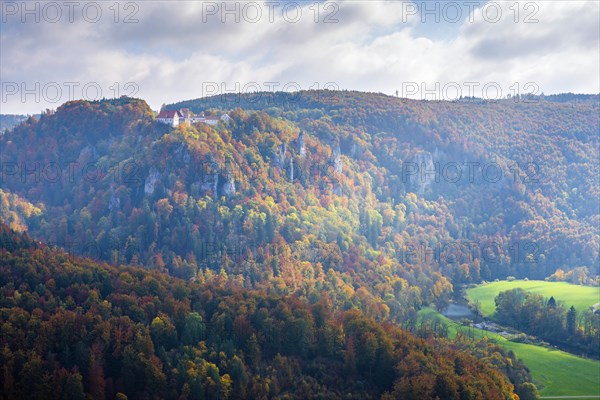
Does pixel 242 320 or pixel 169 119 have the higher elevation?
pixel 169 119

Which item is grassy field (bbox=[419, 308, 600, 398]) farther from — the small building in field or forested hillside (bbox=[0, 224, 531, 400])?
the small building in field

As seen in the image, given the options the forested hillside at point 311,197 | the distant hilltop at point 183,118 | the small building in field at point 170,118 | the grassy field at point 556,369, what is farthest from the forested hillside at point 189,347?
the distant hilltop at point 183,118

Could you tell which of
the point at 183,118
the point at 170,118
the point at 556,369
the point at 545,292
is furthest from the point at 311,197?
the point at 556,369

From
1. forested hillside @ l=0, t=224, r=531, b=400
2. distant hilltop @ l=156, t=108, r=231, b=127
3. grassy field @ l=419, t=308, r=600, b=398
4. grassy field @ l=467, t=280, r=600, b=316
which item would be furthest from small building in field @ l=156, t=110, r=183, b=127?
grassy field @ l=467, t=280, r=600, b=316

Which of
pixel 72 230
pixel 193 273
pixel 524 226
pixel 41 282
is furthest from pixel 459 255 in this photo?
pixel 41 282

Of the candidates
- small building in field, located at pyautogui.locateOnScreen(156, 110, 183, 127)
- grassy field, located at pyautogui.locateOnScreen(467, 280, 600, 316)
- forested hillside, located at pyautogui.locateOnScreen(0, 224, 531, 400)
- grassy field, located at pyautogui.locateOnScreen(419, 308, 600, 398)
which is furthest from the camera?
small building in field, located at pyautogui.locateOnScreen(156, 110, 183, 127)

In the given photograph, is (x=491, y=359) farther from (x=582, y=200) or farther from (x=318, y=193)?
(x=582, y=200)

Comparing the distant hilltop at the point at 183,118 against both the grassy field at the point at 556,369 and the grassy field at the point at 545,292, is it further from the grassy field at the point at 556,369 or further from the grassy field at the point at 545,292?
the grassy field at the point at 556,369
